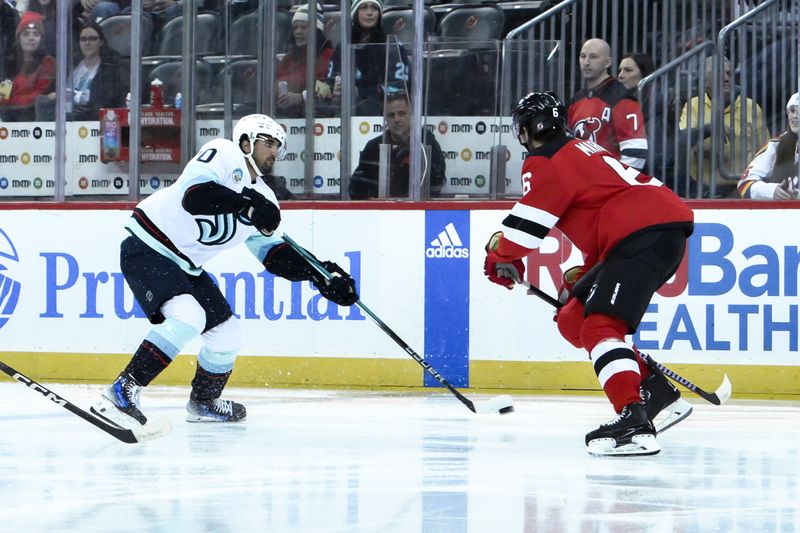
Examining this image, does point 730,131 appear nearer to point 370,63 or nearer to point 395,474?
point 370,63

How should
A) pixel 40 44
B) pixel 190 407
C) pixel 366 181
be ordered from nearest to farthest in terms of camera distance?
1. pixel 190 407
2. pixel 366 181
3. pixel 40 44

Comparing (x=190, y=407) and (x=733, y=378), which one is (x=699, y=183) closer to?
(x=733, y=378)

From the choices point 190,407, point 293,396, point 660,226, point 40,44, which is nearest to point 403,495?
point 660,226

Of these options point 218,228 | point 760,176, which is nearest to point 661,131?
point 760,176

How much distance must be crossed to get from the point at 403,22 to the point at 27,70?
1964 millimetres

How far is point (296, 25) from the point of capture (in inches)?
268

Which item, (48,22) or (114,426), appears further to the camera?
(48,22)

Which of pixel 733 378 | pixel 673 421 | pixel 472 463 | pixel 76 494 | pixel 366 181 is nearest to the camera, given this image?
pixel 76 494

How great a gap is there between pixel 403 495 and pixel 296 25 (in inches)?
146

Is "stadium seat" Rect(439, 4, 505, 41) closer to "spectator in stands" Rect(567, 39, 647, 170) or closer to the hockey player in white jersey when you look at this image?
"spectator in stands" Rect(567, 39, 647, 170)

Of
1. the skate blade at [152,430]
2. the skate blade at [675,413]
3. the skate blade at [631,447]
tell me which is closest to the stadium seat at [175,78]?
the skate blade at [152,430]

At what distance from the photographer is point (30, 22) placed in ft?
23.3

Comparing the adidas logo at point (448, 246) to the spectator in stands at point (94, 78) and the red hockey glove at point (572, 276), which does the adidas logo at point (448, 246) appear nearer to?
the red hockey glove at point (572, 276)

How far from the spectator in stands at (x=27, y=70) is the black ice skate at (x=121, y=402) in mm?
2826
